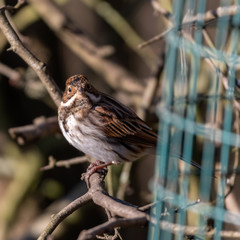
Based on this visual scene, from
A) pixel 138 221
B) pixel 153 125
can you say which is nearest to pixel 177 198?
pixel 138 221

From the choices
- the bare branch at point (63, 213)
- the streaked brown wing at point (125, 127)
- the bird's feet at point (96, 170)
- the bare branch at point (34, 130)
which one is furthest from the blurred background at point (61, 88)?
the bare branch at point (63, 213)

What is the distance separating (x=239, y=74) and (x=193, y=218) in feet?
6.91

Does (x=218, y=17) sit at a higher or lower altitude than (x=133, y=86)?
lower

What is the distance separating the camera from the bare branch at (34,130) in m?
5.09

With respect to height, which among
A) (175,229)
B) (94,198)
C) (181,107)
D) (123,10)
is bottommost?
(175,229)

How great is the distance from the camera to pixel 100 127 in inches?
203

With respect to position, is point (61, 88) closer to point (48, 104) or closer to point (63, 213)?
point (48, 104)

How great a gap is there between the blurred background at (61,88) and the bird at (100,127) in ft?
2.30

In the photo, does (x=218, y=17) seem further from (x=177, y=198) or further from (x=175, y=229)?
(x=175, y=229)

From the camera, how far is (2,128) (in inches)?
299

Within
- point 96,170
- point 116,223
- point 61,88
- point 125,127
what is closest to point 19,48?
point 96,170

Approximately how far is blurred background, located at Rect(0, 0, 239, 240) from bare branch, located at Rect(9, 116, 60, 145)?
88cm

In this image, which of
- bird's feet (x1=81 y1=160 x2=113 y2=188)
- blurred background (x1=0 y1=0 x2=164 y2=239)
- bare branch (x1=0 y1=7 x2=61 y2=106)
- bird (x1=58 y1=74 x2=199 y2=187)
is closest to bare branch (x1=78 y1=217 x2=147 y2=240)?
bird's feet (x1=81 y1=160 x2=113 y2=188)

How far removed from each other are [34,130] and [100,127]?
1.92ft
